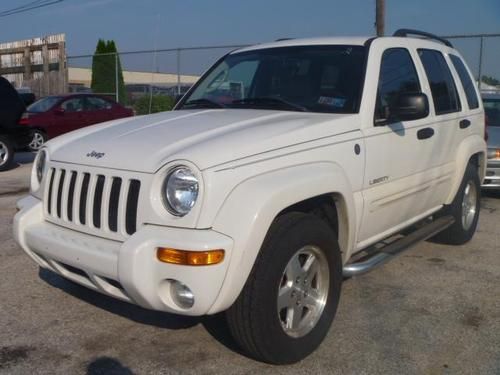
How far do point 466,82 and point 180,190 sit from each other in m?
3.77

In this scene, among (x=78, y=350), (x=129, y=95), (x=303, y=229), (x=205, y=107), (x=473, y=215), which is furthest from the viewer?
(x=129, y=95)

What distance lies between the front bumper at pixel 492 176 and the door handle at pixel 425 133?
11.6 ft

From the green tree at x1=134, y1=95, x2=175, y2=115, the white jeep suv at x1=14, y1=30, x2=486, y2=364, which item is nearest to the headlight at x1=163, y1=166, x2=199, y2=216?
the white jeep suv at x1=14, y1=30, x2=486, y2=364

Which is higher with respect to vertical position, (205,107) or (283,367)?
(205,107)

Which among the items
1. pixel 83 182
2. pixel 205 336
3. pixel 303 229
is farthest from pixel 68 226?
pixel 303 229

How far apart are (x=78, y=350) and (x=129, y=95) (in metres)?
20.4

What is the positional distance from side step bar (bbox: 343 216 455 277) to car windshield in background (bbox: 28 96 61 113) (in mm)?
11648

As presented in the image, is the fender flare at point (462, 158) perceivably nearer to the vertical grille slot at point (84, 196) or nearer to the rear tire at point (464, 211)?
the rear tire at point (464, 211)

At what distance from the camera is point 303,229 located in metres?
3.18

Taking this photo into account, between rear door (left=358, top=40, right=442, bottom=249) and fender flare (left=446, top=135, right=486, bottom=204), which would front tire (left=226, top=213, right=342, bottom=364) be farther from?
fender flare (left=446, top=135, right=486, bottom=204)

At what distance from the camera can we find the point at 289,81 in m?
4.38

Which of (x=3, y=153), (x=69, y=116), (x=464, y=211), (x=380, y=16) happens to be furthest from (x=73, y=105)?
(x=464, y=211)

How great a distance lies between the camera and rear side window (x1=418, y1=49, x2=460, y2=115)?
16.0 ft

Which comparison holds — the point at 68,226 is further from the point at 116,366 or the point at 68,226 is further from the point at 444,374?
the point at 444,374
